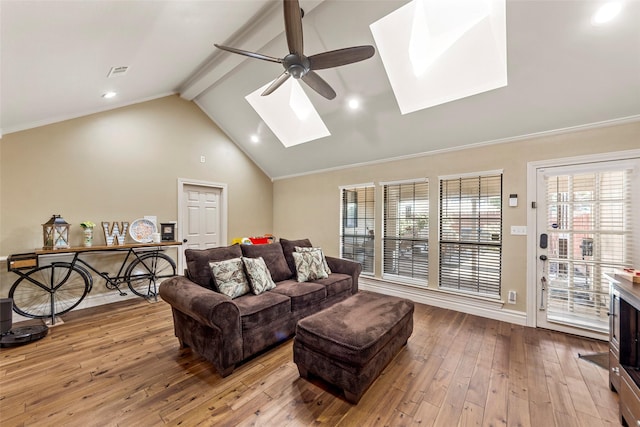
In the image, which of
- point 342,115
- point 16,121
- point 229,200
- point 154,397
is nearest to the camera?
point 154,397

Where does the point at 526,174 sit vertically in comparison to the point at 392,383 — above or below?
above

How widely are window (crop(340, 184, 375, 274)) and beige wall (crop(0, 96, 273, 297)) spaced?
7.86 ft

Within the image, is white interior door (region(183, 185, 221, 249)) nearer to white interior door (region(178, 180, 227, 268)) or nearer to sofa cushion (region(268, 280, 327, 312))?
white interior door (region(178, 180, 227, 268))

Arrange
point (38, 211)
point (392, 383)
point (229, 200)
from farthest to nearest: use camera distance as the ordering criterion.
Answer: point (229, 200) → point (38, 211) → point (392, 383)

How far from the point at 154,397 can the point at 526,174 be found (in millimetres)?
4451

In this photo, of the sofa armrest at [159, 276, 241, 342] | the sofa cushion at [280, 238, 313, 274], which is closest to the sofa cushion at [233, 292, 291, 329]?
the sofa armrest at [159, 276, 241, 342]

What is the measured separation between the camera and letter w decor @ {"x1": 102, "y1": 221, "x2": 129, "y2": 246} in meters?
3.75

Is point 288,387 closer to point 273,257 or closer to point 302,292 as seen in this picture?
point 302,292

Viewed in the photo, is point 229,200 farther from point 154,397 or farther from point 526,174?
point 526,174

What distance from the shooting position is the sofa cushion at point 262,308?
2254 millimetres

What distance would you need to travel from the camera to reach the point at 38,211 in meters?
3.33

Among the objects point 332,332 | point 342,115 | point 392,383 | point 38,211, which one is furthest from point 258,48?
point 392,383

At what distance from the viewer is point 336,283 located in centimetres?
333

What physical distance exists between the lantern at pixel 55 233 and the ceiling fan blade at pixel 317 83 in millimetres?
3596
